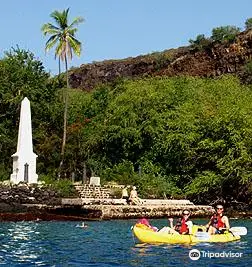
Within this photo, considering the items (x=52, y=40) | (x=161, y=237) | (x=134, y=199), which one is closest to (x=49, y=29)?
(x=52, y=40)

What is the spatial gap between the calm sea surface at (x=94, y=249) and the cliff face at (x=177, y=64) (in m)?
78.2

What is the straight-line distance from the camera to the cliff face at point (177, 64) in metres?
113

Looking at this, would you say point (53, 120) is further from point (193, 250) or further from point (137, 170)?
point (193, 250)

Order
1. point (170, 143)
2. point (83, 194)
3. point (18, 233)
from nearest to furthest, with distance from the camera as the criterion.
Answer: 1. point (18, 233)
2. point (83, 194)
3. point (170, 143)

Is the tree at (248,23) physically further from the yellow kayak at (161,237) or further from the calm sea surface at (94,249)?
the yellow kayak at (161,237)

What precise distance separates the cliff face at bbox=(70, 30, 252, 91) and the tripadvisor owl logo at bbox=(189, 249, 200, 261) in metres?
85.6

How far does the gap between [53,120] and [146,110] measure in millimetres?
10445

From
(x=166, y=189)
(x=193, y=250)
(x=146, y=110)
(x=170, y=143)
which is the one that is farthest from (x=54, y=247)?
(x=146, y=110)

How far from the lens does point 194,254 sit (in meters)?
24.9

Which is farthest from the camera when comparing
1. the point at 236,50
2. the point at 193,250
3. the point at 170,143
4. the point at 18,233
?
the point at 236,50

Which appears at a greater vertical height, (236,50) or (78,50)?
(236,50)

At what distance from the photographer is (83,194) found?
49.7m

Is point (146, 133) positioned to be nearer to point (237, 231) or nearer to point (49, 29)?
point (49, 29)

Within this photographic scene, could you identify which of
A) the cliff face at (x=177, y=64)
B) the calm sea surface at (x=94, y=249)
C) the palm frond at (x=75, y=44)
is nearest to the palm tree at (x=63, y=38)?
the palm frond at (x=75, y=44)
